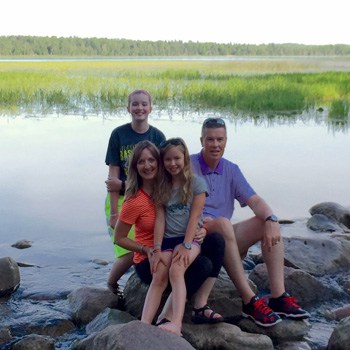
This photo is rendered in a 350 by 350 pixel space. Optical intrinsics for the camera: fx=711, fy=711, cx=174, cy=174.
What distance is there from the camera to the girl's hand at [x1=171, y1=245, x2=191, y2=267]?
11.9ft

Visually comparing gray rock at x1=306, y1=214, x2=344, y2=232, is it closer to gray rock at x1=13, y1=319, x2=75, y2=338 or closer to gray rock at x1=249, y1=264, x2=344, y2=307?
gray rock at x1=249, y1=264, x2=344, y2=307

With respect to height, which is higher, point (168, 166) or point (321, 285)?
point (168, 166)

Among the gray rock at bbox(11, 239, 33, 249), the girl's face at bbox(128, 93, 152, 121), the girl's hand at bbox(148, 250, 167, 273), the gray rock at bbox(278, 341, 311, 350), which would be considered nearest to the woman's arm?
the girl's face at bbox(128, 93, 152, 121)

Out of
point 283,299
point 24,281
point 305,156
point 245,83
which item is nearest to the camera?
point 283,299

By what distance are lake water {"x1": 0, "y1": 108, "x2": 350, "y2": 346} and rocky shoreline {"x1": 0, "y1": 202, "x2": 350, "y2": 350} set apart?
26 centimetres

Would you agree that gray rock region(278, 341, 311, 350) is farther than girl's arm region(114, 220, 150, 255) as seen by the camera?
Yes

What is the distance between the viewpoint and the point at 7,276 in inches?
189

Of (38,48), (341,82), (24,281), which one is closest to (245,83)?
(341,82)

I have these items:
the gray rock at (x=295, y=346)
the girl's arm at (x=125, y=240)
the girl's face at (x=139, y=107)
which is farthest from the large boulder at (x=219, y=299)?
the girl's face at (x=139, y=107)

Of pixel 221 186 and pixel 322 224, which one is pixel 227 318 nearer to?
pixel 221 186

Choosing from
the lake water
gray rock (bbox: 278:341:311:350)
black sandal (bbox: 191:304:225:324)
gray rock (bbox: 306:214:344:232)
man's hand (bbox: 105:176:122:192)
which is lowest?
the lake water

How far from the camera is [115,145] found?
172 inches

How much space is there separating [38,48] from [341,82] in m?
76.8

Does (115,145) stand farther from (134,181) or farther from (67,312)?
A: (67,312)
